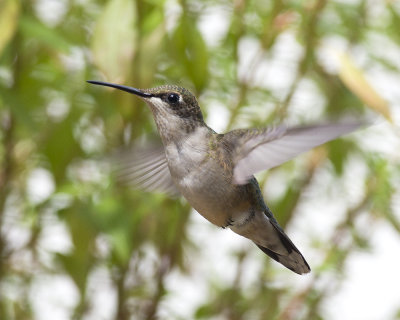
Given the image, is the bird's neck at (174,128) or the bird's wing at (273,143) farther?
the bird's neck at (174,128)

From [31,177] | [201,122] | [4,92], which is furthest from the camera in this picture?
[31,177]

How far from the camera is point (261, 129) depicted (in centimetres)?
69

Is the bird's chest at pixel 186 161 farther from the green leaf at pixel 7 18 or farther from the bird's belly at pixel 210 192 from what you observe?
the green leaf at pixel 7 18

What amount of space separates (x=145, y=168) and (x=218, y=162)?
137 millimetres

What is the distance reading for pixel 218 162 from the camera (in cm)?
77

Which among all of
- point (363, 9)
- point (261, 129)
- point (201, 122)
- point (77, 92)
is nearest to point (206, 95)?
point (77, 92)

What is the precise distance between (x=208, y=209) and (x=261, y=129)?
0.12 m

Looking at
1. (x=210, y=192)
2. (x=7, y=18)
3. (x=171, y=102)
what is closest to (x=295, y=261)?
(x=210, y=192)

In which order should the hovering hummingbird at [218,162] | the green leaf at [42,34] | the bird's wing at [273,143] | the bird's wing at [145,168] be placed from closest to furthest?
1. the bird's wing at [273,143]
2. the hovering hummingbird at [218,162]
3. the bird's wing at [145,168]
4. the green leaf at [42,34]

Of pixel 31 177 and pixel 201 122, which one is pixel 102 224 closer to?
pixel 201 122

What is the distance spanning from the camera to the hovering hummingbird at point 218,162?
0.70 m

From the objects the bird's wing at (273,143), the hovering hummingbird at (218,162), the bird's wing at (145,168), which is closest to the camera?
the bird's wing at (273,143)

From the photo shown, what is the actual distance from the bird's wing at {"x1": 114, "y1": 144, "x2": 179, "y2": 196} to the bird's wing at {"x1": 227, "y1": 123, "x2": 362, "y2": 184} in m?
0.12

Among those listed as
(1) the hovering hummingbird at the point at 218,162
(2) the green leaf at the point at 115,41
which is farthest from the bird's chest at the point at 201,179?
(2) the green leaf at the point at 115,41
